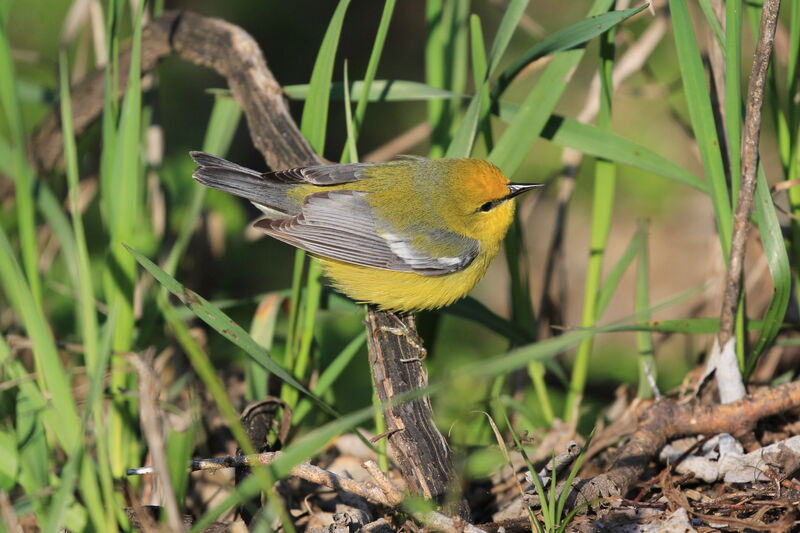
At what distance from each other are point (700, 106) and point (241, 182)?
1.67m

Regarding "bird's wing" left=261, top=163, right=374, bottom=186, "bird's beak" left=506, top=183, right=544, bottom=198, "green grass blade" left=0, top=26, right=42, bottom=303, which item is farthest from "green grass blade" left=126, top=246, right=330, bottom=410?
"bird's beak" left=506, top=183, right=544, bottom=198

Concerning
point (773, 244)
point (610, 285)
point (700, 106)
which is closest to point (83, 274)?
point (610, 285)

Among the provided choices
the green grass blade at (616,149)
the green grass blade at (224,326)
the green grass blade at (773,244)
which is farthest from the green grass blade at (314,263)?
the green grass blade at (773,244)

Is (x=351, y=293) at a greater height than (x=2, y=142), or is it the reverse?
(x=2, y=142)

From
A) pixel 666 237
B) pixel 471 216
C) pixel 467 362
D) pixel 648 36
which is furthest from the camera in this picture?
pixel 666 237

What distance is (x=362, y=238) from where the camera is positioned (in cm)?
293

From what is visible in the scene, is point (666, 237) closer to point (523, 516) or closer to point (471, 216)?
point (471, 216)

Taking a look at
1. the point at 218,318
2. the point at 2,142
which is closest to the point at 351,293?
the point at 218,318

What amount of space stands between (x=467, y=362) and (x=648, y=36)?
1922 mm

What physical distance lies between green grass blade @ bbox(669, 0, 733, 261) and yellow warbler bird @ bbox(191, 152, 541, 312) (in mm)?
662

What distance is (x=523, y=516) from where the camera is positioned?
2.14 meters

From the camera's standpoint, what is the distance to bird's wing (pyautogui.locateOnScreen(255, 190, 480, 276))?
2.83m

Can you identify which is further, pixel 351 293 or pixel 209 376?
pixel 351 293

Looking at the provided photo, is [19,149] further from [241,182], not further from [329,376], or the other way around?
[329,376]
